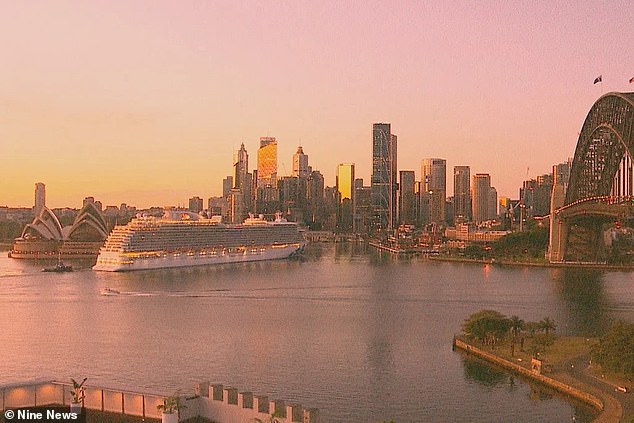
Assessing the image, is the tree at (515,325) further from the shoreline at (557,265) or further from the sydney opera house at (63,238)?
the sydney opera house at (63,238)

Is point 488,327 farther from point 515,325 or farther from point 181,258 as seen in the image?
point 181,258

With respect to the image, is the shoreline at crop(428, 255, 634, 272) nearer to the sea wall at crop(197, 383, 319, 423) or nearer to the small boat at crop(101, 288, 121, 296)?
the small boat at crop(101, 288, 121, 296)

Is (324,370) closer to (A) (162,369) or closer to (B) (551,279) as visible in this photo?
(A) (162,369)

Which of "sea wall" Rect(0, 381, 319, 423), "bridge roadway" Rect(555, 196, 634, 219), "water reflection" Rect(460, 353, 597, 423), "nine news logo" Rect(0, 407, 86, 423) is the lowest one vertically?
"water reflection" Rect(460, 353, 597, 423)

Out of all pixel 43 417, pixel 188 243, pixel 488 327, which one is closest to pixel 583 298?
pixel 488 327

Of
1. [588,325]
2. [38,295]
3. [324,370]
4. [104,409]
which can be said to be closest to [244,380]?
[324,370]

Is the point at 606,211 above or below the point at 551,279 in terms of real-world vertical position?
above

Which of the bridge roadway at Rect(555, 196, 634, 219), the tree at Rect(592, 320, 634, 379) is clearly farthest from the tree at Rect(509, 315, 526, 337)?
the bridge roadway at Rect(555, 196, 634, 219)
